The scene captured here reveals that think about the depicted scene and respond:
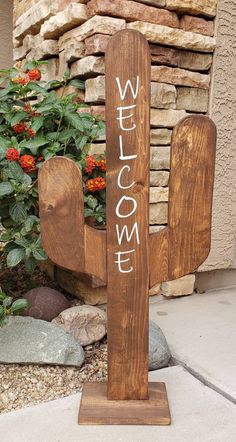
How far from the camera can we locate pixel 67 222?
1309mm

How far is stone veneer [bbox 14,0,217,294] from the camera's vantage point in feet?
6.77

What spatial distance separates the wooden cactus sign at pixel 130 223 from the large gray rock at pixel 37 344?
324mm

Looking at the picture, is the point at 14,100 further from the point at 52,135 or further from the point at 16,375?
the point at 16,375

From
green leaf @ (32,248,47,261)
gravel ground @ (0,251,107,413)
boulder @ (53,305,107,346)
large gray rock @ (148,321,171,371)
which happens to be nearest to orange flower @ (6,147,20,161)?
green leaf @ (32,248,47,261)

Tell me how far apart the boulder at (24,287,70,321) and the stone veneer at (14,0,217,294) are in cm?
70

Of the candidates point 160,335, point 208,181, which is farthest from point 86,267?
point 160,335

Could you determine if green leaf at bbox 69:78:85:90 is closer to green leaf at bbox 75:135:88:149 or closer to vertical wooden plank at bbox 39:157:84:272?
green leaf at bbox 75:135:88:149

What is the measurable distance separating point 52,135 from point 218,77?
1038 millimetres

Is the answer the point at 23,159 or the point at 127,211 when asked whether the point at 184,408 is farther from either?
the point at 23,159

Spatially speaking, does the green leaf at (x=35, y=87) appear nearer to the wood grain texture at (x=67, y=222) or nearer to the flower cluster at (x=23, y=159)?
the flower cluster at (x=23, y=159)

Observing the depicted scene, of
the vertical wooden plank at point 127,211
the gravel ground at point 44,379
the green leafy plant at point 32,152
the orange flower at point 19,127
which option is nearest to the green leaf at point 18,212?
the green leafy plant at point 32,152

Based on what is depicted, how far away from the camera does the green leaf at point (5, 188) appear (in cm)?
184

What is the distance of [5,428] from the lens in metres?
1.34

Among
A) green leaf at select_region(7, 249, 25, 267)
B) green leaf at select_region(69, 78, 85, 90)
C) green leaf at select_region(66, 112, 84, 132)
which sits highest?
green leaf at select_region(69, 78, 85, 90)
